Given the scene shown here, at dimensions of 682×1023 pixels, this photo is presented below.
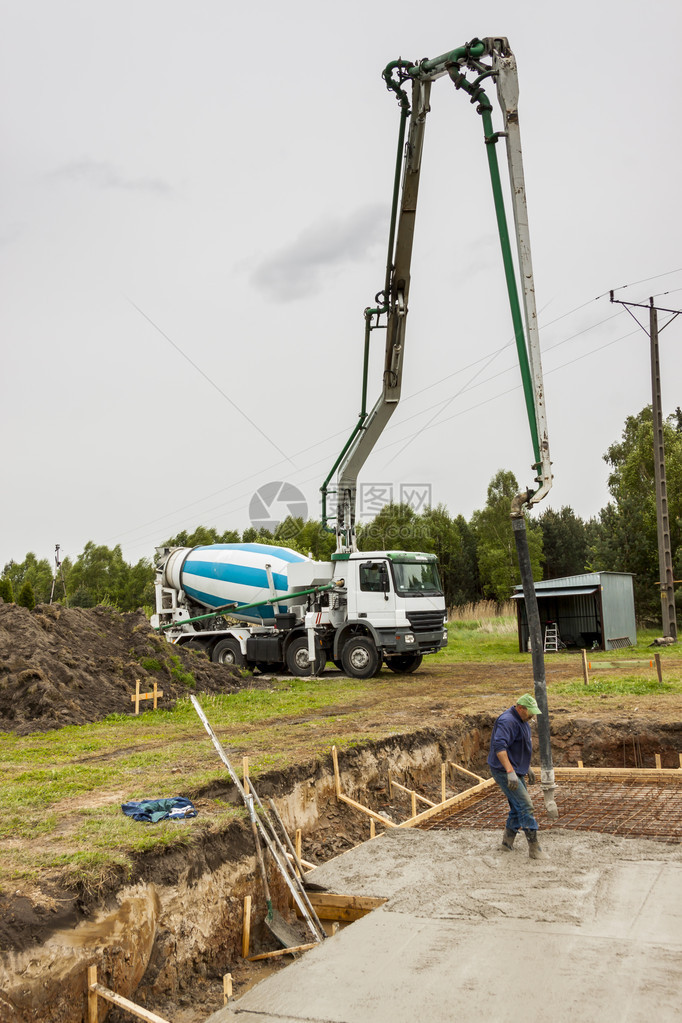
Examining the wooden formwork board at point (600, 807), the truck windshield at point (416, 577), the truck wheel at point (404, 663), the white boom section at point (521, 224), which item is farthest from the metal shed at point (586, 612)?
the white boom section at point (521, 224)

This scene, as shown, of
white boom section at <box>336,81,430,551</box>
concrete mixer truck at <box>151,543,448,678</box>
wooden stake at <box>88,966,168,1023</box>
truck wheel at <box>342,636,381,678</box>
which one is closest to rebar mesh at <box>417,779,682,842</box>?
wooden stake at <box>88,966,168,1023</box>

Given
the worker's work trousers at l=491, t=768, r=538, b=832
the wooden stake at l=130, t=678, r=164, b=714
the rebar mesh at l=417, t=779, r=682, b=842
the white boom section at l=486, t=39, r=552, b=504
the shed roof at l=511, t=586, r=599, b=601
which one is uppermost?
the white boom section at l=486, t=39, r=552, b=504

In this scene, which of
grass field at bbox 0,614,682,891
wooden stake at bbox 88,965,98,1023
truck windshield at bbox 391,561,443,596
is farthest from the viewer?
truck windshield at bbox 391,561,443,596

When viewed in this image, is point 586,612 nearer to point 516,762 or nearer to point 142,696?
point 142,696

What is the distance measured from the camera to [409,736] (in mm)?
11516

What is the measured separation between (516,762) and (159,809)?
332 cm

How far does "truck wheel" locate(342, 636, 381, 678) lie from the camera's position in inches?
733

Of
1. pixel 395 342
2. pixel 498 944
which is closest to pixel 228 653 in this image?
pixel 395 342

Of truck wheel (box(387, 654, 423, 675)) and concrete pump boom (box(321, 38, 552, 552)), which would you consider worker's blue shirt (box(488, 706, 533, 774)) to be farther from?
truck wheel (box(387, 654, 423, 675))

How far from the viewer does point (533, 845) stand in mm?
7324

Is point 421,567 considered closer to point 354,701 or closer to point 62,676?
point 354,701

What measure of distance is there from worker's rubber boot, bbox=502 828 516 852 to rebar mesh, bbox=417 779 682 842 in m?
0.97

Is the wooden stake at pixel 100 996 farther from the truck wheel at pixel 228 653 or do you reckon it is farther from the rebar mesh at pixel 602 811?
the truck wheel at pixel 228 653

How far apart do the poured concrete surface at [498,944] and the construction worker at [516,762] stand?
0.28 m
